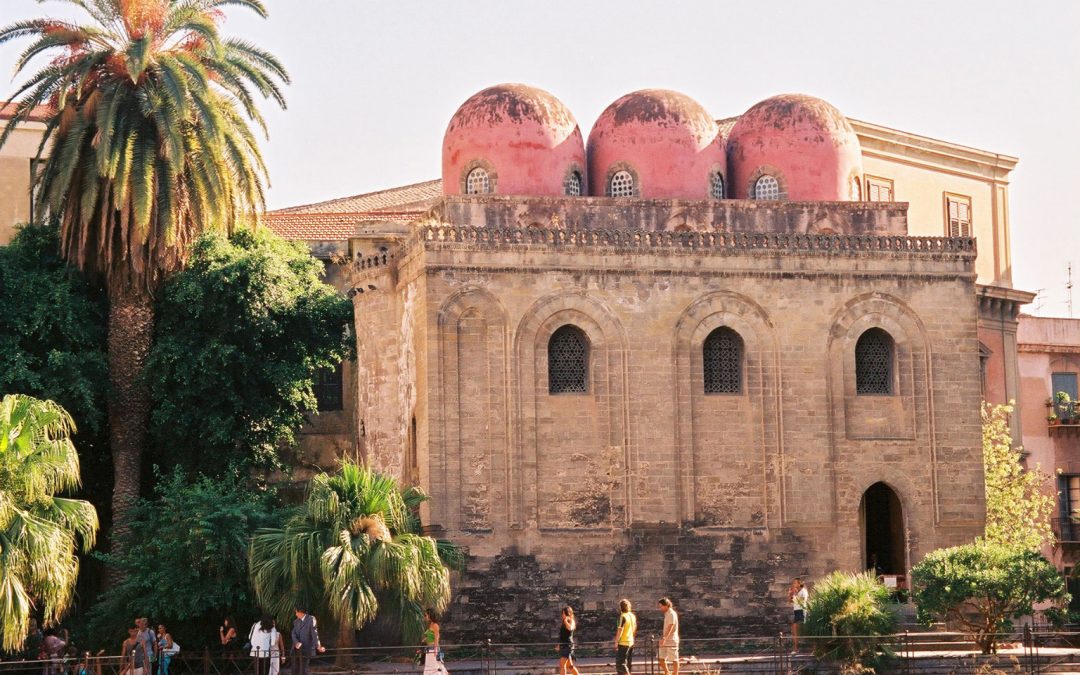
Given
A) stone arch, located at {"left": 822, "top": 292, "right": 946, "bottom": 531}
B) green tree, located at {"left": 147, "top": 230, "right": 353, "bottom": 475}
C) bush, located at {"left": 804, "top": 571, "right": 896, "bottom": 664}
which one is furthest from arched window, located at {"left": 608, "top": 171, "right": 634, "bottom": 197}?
bush, located at {"left": 804, "top": 571, "right": 896, "bottom": 664}

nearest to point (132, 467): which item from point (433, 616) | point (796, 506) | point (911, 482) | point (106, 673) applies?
point (106, 673)

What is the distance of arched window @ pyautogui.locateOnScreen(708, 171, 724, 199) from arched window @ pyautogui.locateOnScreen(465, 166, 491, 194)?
4.35 metres

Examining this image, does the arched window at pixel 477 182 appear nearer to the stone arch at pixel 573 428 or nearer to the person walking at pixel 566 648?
the stone arch at pixel 573 428

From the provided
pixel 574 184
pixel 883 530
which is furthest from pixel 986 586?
pixel 574 184

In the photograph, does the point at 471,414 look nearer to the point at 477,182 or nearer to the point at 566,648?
the point at 477,182

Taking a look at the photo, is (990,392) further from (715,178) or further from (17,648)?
(17,648)

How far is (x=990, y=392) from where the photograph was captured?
42.9 meters

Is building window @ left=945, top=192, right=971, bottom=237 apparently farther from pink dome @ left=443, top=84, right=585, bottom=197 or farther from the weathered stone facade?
pink dome @ left=443, top=84, right=585, bottom=197

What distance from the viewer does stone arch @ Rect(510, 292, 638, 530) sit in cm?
3281

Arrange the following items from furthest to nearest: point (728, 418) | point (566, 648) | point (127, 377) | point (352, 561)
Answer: point (127, 377)
point (728, 418)
point (352, 561)
point (566, 648)

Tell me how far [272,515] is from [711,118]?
1195 cm

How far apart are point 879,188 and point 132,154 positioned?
1964 cm

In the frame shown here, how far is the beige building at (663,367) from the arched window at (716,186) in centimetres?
4

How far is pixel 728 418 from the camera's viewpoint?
3388 cm
